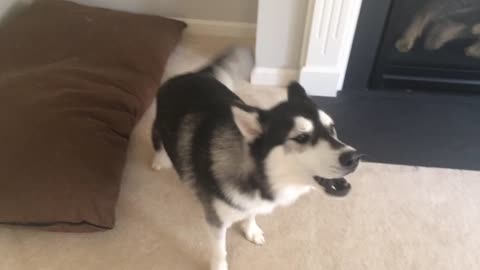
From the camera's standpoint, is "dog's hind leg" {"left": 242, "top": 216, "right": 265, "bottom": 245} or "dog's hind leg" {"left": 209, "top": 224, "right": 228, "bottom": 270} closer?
"dog's hind leg" {"left": 209, "top": 224, "right": 228, "bottom": 270}

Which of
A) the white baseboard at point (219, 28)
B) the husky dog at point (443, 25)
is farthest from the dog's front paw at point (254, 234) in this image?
the white baseboard at point (219, 28)

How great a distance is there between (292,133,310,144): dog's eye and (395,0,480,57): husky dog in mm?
1155

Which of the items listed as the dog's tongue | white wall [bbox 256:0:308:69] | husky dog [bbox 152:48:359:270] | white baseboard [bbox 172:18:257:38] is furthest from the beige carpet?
white baseboard [bbox 172:18:257:38]

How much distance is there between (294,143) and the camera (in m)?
1.05

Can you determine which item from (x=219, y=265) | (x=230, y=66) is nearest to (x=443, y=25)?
(x=230, y=66)

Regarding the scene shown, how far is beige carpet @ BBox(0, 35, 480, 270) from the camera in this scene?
151 cm

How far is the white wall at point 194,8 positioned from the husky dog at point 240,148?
39.2 inches

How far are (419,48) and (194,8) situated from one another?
1.31 meters

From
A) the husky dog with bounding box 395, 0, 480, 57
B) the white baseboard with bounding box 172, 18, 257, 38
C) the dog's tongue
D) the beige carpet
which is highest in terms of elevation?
the husky dog with bounding box 395, 0, 480, 57

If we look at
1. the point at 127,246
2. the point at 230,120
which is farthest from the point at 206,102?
the point at 127,246

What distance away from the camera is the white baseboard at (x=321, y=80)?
80.3 inches

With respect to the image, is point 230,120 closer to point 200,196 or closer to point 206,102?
point 206,102

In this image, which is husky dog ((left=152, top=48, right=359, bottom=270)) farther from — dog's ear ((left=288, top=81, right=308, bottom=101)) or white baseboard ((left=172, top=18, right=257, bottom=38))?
white baseboard ((left=172, top=18, right=257, bottom=38))

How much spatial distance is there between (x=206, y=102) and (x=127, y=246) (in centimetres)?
63
